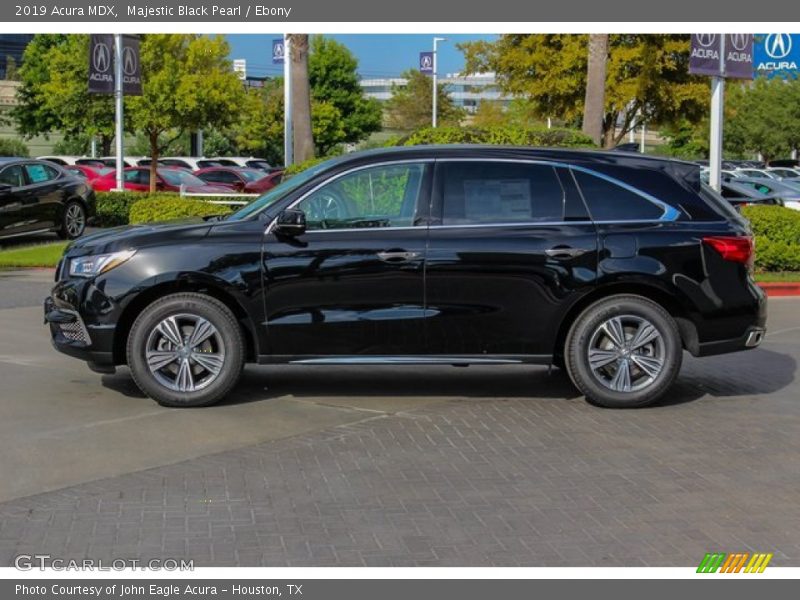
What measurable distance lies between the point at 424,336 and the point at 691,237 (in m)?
2.11

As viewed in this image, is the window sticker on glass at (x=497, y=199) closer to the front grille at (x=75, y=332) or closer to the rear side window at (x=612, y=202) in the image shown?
the rear side window at (x=612, y=202)

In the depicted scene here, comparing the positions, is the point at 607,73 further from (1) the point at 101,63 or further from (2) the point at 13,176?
(2) the point at 13,176

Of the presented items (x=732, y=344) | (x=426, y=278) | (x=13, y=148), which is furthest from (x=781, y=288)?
(x=13, y=148)

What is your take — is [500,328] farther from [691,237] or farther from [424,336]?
[691,237]

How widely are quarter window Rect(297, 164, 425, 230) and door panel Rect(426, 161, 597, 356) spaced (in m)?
0.22

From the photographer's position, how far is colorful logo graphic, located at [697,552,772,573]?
5273mm

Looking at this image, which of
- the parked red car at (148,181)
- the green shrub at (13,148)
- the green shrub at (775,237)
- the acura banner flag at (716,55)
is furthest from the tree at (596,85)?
the green shrub at (13,148)

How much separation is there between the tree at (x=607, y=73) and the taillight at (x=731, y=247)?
25.4 metres

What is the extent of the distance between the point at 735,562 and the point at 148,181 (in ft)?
97.2

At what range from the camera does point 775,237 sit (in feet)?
56.2

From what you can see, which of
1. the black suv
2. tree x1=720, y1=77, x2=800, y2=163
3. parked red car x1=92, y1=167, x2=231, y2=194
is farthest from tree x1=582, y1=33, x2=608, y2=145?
tree x1=720, y1=77, x2=800, y2=163

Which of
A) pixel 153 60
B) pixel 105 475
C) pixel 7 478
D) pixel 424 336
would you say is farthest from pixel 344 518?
pixel 153 60

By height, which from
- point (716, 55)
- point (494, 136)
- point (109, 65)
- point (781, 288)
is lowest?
point (781, 288)

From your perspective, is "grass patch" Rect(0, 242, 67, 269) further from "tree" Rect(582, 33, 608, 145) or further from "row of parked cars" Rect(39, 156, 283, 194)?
"tree" Rect(582, 33, 608, 145)
